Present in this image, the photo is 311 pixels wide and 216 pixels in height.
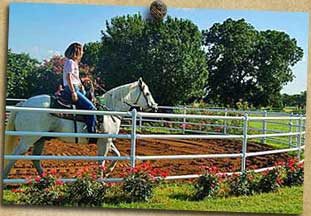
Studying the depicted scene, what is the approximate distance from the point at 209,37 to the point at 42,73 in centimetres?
211

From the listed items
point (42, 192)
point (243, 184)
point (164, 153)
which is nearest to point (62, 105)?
point (42, 192)

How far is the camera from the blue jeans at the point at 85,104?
7051mm

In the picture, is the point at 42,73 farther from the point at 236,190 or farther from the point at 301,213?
the point at 301,213

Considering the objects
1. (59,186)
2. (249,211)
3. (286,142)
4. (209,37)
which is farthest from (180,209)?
(286,142)

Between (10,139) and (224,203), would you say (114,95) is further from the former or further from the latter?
(224,203)

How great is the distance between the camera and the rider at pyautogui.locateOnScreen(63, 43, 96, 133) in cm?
702

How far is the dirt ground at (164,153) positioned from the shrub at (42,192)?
32 cm

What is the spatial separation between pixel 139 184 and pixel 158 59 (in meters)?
1.81

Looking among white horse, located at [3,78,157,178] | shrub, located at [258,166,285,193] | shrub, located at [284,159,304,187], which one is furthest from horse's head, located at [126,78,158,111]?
shrub, located at [284,159,304,187]

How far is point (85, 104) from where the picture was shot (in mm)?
7086

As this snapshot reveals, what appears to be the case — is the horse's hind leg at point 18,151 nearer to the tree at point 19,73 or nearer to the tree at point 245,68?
the tree at point 19,73

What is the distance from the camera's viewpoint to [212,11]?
6.74 metres

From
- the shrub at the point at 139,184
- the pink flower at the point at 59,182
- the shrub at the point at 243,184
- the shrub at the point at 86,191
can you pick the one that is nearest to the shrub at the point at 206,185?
the shrub at the point at 243,184

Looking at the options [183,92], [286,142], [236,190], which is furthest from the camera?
[286,142]
